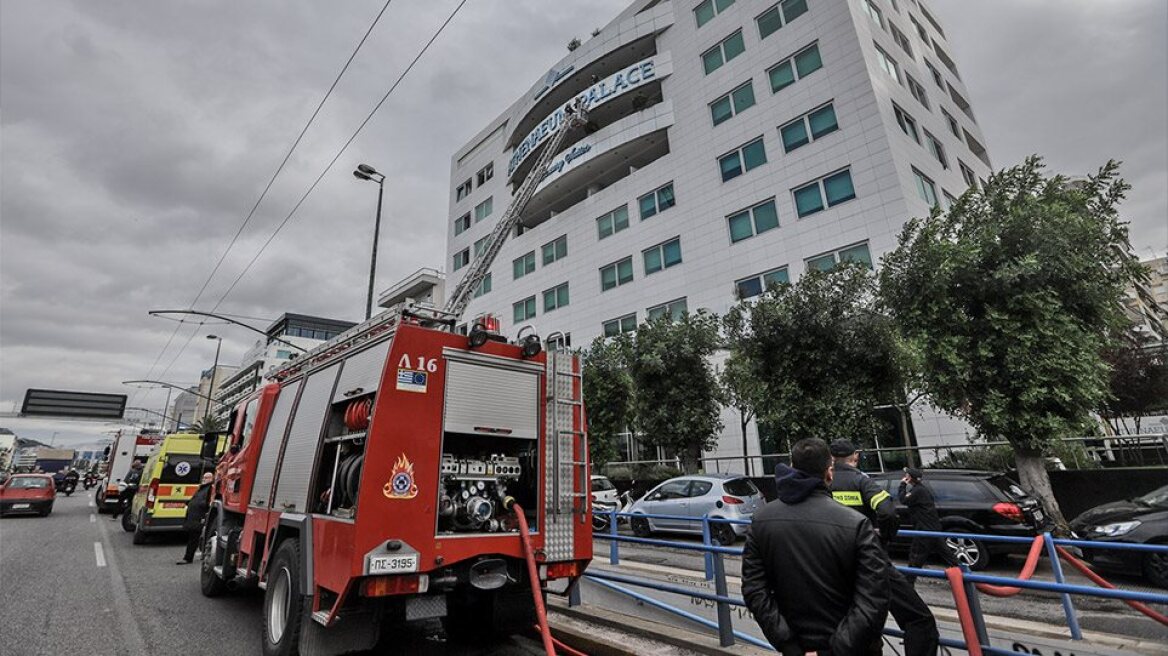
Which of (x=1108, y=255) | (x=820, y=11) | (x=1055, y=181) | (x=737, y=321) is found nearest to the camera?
(x=1108, y=255)

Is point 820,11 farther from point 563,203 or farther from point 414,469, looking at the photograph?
point 414,469

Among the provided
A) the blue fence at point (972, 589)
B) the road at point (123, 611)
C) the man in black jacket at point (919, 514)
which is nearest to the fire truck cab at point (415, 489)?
the road at point (123, 611)

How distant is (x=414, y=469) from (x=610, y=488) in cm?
1401

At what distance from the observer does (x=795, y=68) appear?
75.1 feet

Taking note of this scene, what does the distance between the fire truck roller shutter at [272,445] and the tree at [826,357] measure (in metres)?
11.4

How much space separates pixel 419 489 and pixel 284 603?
1879 mm

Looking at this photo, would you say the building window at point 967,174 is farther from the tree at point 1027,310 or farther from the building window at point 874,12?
the tree at point 1027,310

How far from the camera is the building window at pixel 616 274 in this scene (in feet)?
90.7

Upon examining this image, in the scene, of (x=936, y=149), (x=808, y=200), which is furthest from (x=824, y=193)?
(x=936, y=149)

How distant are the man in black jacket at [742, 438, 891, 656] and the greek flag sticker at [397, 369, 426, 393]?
292 cm

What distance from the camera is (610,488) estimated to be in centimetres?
1755

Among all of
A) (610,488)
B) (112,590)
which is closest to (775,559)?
(112,590)

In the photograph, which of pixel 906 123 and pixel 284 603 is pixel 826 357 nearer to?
pixel 284 603

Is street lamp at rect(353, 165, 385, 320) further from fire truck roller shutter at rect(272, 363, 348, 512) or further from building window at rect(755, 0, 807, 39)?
building window at rect(755, 0, 807, 39)
